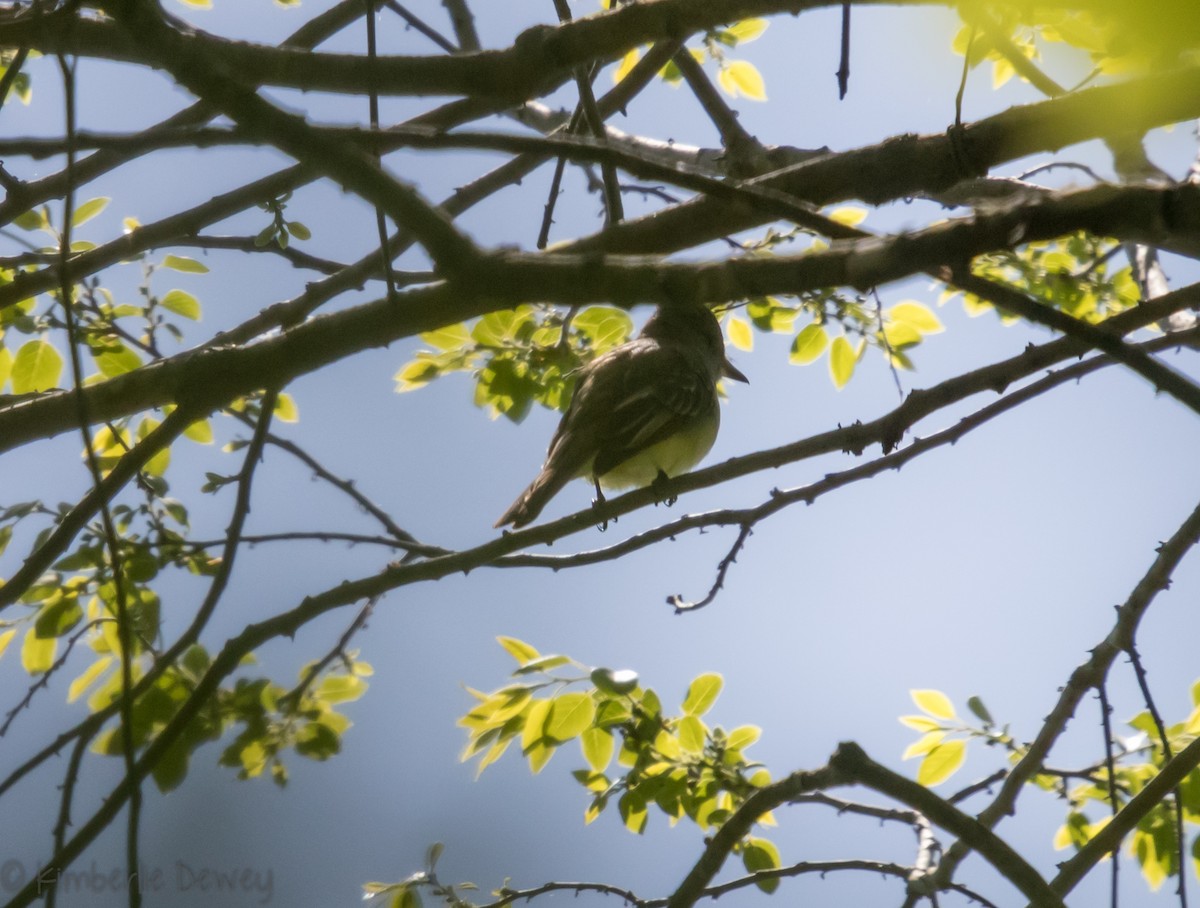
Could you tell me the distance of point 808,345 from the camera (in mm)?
5055

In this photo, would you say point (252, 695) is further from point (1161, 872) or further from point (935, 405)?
point (1161, 872)

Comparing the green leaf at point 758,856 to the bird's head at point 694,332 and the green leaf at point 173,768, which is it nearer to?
the green leaf at point 173,768

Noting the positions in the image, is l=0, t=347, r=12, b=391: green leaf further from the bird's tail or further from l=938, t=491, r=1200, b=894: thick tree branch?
l=938, t=491, r=1200, b=894: thick tree branch

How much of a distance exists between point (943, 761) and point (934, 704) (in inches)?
9.2

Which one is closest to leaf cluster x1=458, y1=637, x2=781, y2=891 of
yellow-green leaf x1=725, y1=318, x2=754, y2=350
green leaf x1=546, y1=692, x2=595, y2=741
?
green leaf x1=546, y1=692, x2=595, y2=741

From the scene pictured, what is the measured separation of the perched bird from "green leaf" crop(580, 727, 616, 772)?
117 centimetres

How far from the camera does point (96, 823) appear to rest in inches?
95.8

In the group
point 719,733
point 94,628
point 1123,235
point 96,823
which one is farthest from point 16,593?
point 1123,235

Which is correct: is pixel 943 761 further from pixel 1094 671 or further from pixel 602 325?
pixel 602 325

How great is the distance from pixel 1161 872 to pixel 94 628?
13.6 ft

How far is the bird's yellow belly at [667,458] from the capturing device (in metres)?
6.02

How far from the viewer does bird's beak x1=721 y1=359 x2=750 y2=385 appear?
23.7 feet

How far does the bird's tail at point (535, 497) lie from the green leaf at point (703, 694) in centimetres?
109

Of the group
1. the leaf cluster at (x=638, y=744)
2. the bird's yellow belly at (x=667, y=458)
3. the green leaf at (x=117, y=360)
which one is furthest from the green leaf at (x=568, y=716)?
the green leaf at (x=117, y=360)
